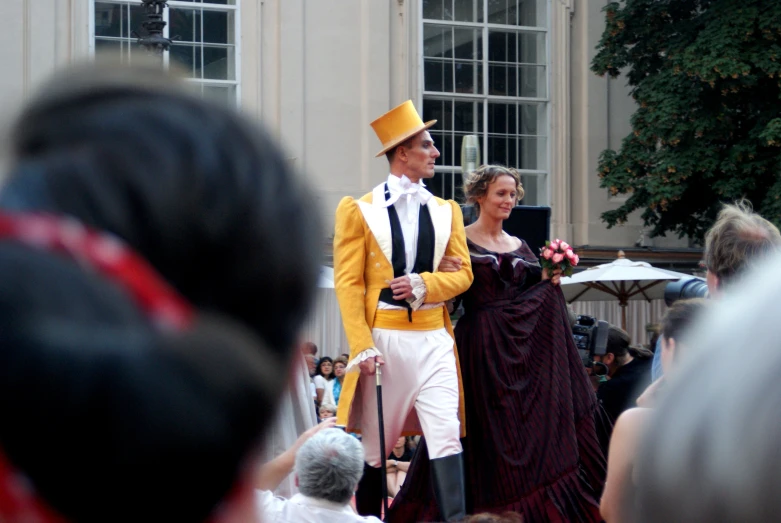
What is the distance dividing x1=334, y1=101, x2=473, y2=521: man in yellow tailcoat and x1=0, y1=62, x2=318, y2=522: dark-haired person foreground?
4.77m

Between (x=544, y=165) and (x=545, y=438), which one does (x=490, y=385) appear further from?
(x=544, y=165)

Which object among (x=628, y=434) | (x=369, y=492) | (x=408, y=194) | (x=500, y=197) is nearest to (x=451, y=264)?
(x=408, y=194)

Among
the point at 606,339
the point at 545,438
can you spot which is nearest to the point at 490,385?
the point at 545,438

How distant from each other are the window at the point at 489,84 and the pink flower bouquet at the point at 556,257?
12.7m

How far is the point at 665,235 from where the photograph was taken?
19.4 metres

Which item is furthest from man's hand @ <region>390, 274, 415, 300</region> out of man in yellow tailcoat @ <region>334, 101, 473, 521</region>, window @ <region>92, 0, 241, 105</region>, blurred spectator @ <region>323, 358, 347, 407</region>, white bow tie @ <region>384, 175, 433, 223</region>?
window @ <region>92, 0, 241, 105</region>

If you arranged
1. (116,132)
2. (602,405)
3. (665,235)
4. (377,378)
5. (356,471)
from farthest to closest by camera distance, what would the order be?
(665,235)
(602,405)
(377,378)
(356,471)
(116,132)

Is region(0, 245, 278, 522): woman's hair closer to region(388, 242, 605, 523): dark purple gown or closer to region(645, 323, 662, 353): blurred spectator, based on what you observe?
region(645, 323, 662, 353): blurred spectator

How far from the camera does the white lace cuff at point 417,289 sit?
5.46m

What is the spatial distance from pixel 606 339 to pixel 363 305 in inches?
81.1

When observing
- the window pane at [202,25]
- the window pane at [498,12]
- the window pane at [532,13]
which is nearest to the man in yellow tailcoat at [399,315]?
the window pane at [202,25]

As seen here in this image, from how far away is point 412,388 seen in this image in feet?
18.2

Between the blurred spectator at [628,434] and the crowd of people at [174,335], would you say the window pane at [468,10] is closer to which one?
the blurred spectator at [628,434]

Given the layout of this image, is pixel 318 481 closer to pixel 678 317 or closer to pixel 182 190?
pixel 678 317
